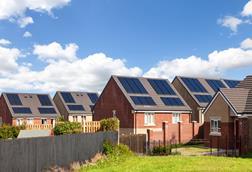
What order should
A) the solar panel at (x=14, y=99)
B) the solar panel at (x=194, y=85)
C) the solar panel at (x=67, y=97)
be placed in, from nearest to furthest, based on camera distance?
the solar panel at (x=194, y=85), the solar panel at (x=14, y=99), the solar panel at (x=67, y=97)

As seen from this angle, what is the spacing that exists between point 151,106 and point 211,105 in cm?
1037

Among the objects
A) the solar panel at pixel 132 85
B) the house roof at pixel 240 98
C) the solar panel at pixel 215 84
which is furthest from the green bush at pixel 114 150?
the solar panel at pixel 215 84

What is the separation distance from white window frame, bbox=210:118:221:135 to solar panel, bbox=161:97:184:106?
1123 cm

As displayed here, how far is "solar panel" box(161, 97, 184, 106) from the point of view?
166ft

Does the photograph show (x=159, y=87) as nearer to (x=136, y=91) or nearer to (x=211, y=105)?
(x=136, y=91)

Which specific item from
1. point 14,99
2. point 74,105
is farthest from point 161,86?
point 14,99

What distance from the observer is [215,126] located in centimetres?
3922

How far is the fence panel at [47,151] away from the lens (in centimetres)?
1720

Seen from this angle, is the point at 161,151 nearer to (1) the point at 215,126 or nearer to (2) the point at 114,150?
(2) the point at 114,150

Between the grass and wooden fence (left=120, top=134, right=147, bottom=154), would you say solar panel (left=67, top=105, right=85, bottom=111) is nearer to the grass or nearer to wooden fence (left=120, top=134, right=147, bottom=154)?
wooden fence (left=120, top=134, right=147, bottom=154)

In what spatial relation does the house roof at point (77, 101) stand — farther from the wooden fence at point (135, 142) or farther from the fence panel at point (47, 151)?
the fence panel at point (47, 151)

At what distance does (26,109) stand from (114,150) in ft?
139

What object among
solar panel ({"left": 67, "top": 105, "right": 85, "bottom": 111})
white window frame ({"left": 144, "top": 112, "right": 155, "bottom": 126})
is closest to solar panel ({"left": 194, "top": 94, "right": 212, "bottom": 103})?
white window frame ({"left": 144, "top": 112, "right": 155, "bottom": 126})

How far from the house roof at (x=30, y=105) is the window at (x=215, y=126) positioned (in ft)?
120
